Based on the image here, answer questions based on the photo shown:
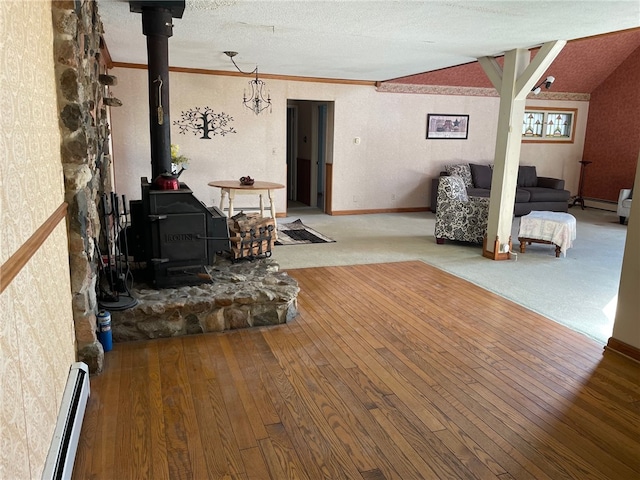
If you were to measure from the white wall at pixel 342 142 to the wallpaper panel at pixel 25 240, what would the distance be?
5091 mm

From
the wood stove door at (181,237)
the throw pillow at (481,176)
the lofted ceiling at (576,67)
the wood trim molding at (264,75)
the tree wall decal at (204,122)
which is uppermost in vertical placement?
the lofted ceiling at (576,67)

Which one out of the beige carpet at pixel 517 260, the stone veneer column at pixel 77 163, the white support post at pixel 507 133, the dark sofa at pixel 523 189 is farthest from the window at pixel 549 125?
the stone veneer column at pixel 77 163

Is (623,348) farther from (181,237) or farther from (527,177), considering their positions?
(527,177)

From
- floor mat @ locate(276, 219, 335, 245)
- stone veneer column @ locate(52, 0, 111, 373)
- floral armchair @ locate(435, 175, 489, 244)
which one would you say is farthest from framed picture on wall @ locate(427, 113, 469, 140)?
stone veneer column @ locate(52, 0, 111, 373)

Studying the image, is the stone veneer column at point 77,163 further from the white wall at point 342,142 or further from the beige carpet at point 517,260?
the white wall at point 342,142

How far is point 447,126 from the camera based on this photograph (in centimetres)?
891

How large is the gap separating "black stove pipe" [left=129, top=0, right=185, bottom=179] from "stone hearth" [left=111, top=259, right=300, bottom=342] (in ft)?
2.99

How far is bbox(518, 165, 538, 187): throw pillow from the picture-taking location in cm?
895

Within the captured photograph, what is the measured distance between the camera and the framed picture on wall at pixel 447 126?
8797 mm

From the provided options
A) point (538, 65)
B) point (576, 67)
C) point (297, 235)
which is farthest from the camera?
point (576, 67)

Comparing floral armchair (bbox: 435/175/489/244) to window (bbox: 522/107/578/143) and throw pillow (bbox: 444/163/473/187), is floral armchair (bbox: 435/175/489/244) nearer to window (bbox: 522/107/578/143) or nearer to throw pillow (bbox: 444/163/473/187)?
throw pillow (bbox: 444/163/473/187)

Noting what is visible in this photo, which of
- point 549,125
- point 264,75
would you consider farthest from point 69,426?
point 549,125

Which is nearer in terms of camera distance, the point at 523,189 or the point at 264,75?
the point at 264,75

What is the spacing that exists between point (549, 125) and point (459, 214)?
16.4 ft
